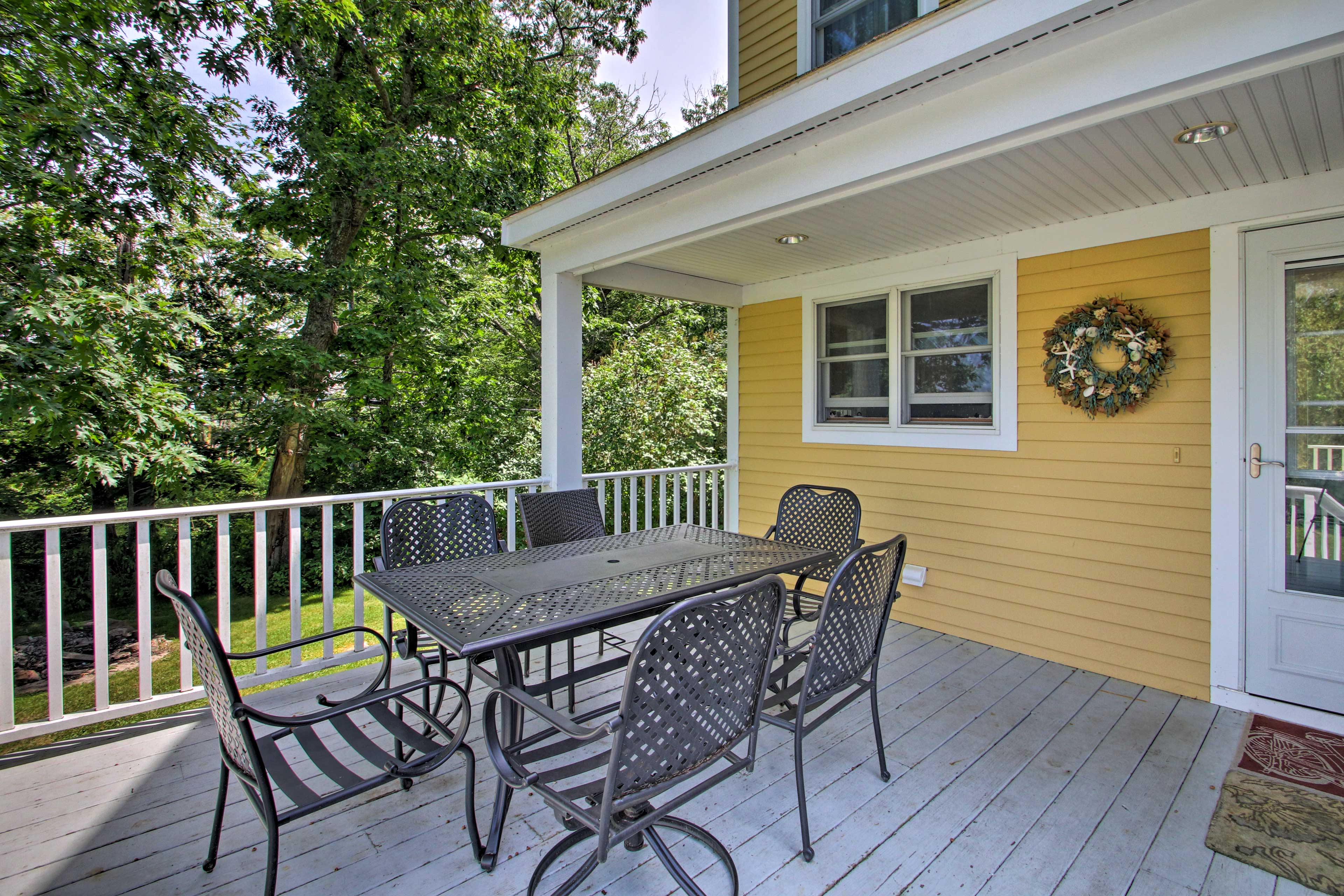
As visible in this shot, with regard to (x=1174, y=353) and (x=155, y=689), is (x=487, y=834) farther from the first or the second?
(x=155, y=689)

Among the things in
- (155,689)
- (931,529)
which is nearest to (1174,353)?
(931,529)

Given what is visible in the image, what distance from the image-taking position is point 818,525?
3.67 meters

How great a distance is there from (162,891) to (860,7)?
5.24 m

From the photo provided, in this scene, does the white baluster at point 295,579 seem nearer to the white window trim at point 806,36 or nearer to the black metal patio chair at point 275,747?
the black metal patio chair at point 275,747

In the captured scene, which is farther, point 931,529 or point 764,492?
point 764,492

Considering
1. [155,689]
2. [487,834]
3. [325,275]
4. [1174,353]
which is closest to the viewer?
[487,834]

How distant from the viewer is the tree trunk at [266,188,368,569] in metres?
7.79

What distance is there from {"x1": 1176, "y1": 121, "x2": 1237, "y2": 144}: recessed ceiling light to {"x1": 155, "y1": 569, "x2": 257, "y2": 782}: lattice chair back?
3.47m

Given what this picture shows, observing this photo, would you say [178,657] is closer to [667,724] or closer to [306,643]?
[306,643]

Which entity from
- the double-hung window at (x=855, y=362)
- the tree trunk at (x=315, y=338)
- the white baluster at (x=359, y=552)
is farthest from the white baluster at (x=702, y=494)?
the tree trunk at (x=315, y=338)

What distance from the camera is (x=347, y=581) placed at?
30.0ft

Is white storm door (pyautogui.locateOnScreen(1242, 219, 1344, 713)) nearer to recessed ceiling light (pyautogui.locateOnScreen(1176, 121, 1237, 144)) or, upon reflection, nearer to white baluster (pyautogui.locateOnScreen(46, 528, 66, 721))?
recessed ceiling light (pyautogui.locateOnScreen(1176, 121, 1237, 144))

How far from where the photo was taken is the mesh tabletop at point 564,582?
1.88 metres

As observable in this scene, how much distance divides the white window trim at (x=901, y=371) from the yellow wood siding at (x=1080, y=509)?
0.05 m
